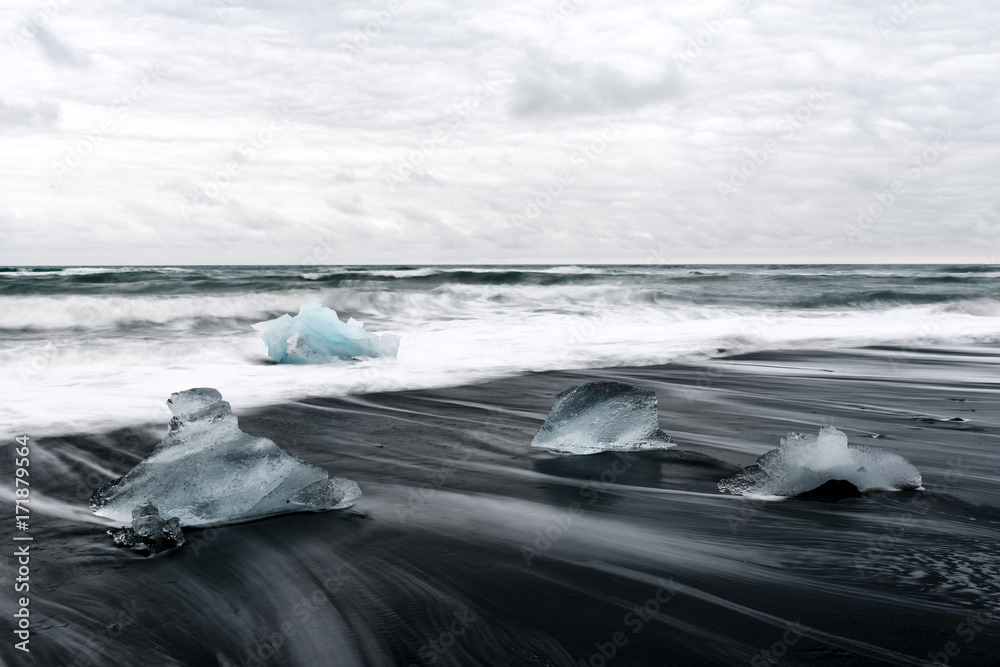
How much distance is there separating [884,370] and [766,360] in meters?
1.20

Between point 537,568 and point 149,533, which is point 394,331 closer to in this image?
point 149,533

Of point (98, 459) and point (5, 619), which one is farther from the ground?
point (98, 459)

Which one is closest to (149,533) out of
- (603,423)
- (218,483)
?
(218,483)

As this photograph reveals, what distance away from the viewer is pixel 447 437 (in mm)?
4051

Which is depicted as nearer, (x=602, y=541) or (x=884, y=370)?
(x=602, y=541)

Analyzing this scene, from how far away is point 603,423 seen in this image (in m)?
3.75

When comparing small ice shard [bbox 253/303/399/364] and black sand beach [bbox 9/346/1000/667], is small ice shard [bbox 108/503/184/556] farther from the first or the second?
small ice shard [bbox 253/303/399/364]

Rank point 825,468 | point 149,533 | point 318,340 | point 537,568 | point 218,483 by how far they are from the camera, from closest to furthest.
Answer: point 537,568, point 149,533, point 218,483, point 825,468, point 318,340

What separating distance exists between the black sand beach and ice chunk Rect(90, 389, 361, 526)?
95mm

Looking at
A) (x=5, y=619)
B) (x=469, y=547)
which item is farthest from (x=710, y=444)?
(x=5, y=619)

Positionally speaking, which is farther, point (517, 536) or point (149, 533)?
point (517, 536)

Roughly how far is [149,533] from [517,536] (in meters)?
1.29

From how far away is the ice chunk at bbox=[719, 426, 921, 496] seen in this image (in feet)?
9.74

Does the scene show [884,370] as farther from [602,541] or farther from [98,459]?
[98,459]
